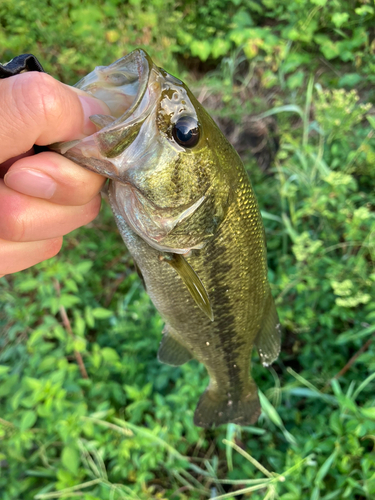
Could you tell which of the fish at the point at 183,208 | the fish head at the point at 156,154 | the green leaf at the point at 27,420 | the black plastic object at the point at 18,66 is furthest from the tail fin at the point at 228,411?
the black plastic object at the point at 18,66

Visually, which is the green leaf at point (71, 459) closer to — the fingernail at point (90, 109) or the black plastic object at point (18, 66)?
the fingernail at point (90, 109)

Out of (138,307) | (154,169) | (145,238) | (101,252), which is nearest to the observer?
(154,169)

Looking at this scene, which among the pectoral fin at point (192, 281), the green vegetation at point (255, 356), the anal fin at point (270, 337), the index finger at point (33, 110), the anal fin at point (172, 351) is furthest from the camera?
the green vegetation at point (255, 356)

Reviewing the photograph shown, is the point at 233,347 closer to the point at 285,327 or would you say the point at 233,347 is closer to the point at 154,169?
the point at 154,169

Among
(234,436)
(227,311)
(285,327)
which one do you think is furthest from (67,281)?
(285,327)

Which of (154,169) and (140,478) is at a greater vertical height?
(154,169)

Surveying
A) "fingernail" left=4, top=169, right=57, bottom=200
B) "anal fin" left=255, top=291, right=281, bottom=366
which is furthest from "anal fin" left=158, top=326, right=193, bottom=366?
"fingernail" left=4, top=169, right=57, bottom=200
